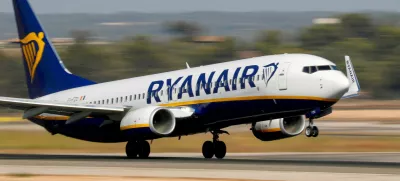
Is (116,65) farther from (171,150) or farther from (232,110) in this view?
(232,110)

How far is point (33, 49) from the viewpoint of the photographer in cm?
5172

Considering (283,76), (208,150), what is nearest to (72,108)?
(208,150)

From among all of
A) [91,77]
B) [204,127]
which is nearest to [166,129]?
[204,127]

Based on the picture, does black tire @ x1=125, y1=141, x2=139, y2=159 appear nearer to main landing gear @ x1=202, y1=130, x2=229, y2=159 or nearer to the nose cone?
main landing gear @ x1=202, y1=130, x2=229, y2=159

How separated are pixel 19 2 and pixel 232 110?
1503 centimetres

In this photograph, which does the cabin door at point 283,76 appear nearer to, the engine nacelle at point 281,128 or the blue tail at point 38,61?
the engine nacelle at point 281,128

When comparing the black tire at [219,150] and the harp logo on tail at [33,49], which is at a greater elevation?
the harp logo on tail at [33,49]

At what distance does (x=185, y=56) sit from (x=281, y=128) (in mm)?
129258

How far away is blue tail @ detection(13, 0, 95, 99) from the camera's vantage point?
168 ft

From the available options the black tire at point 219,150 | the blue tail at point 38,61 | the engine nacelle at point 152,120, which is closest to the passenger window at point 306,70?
the engine nacelle at point 152,120

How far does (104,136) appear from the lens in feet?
153

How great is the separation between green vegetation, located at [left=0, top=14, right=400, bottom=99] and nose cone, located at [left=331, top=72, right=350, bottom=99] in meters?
93.7

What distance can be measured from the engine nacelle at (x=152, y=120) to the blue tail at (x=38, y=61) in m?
8.24

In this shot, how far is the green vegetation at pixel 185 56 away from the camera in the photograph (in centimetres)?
14562
